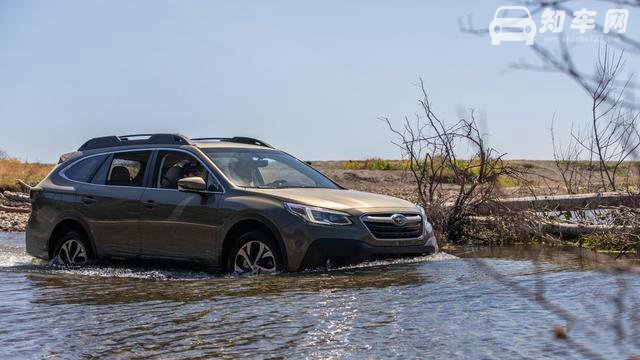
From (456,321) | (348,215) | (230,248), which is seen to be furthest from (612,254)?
(456,321)

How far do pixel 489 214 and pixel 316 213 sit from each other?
5.64 metres

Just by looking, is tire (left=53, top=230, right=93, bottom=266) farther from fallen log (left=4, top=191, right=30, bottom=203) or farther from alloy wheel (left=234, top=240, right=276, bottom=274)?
fallen log (left=4, top=191, right=30, bottom=203)

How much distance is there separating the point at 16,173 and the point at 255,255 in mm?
21448

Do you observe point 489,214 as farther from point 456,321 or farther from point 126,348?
point 126,348

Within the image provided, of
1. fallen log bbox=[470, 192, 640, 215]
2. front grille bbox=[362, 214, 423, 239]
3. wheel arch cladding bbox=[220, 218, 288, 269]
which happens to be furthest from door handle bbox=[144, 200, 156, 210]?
fallen log bbox=[470, 192, 640, 215]

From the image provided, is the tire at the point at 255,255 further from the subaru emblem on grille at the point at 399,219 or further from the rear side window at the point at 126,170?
the rear side window at the point at 126,170

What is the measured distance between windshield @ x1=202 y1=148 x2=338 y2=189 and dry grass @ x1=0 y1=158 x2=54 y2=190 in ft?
53.8

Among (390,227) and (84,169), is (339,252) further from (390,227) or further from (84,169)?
(84,169)

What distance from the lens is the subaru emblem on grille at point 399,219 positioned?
8909mm

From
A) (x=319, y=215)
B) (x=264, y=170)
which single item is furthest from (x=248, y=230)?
(x=264, y=170)

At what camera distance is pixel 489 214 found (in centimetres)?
1353

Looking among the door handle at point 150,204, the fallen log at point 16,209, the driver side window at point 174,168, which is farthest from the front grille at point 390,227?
the fallen log at point 16,209

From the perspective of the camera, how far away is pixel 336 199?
8.93 metres

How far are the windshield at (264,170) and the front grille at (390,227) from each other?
1.19 m
